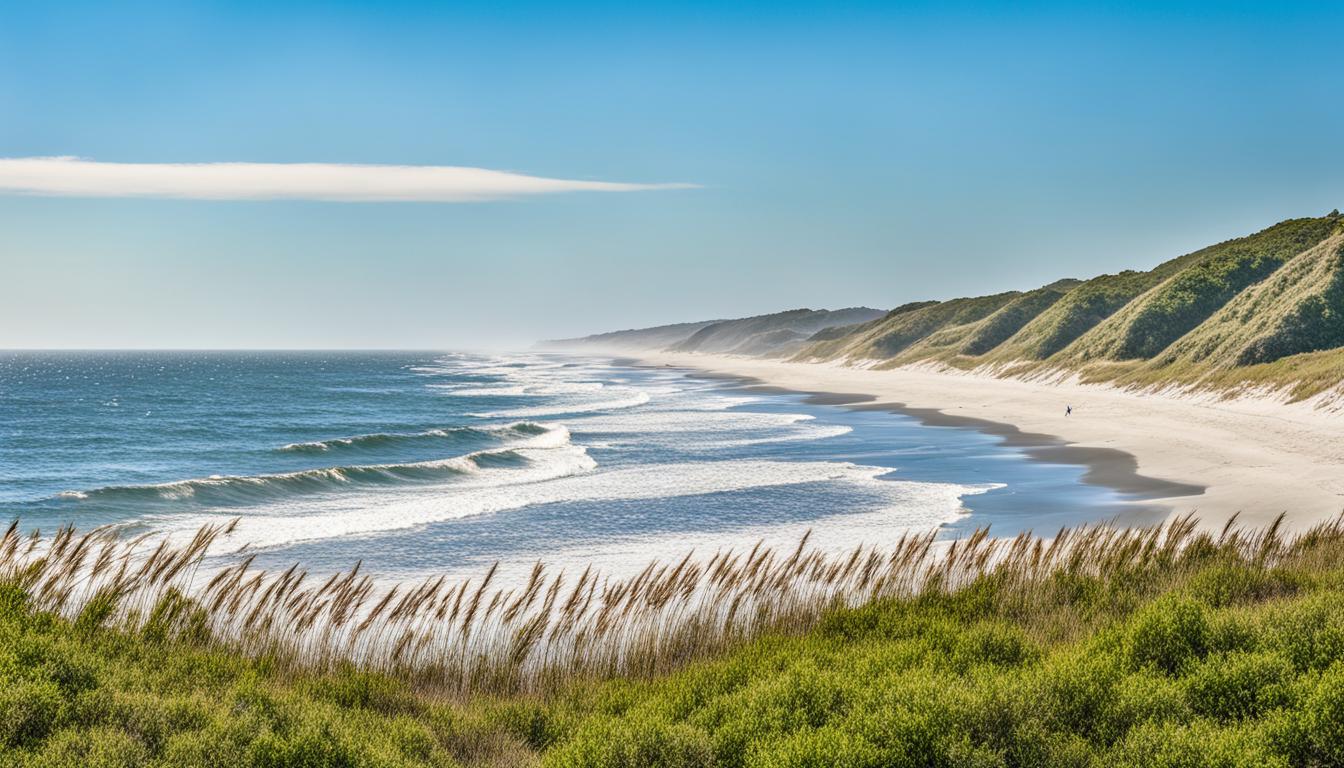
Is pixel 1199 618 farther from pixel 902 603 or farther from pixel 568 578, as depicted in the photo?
pixel 568 578

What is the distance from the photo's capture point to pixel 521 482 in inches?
1173

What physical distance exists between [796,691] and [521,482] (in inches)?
900

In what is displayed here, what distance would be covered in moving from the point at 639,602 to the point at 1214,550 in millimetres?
7897

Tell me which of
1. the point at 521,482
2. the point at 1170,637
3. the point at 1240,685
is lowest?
the point at 521,482

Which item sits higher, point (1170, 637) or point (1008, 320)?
point (1008, 320)

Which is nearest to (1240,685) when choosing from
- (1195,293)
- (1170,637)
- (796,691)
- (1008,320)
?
(1170,637)

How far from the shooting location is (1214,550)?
1234 centimetres

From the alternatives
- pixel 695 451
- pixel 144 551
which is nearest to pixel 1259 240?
pixel 695 451

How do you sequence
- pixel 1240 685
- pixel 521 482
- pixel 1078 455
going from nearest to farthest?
pixel 1240 685 → pixel 521 482 → pixel 1078 455

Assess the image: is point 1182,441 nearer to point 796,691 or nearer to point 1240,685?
point 1240,685

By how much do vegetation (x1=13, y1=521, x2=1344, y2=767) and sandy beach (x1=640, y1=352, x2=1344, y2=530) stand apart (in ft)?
21.3

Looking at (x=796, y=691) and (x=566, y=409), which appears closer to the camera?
(x=796, y=691)

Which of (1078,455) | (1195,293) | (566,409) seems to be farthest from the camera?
(1195,293)

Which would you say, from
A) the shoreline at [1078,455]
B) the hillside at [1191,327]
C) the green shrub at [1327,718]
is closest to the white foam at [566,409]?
the shoreline at [1078,455]
